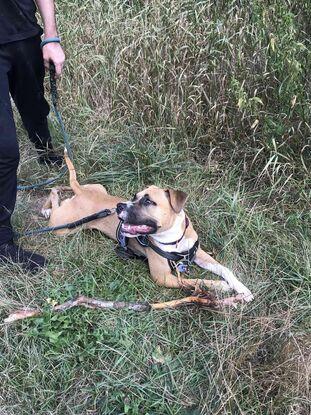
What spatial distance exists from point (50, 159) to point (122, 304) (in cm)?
178

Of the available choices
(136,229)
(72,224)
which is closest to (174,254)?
(136,229)

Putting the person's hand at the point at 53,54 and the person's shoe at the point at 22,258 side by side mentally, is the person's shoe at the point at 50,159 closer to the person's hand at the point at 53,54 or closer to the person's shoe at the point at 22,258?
the person's hand at the point at 53,54

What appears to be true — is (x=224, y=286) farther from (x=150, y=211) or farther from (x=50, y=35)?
(x=50, y=35)

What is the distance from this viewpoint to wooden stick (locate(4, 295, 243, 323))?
107 inches

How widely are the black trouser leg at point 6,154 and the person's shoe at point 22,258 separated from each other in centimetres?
6

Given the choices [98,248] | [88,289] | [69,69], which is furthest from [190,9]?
[88,289]

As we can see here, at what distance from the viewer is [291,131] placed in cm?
346

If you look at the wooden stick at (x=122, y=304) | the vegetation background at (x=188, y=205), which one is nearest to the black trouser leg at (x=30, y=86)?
the vegetation background at (x=188, y=205)

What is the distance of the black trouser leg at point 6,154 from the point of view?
2.89 m

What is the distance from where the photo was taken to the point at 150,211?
2992 mm

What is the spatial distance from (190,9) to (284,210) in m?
1.93

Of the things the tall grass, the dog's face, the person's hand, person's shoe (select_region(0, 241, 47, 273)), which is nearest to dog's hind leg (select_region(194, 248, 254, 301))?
the dog's face

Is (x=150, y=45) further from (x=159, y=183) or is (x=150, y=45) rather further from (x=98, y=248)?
(x=98, y=248)

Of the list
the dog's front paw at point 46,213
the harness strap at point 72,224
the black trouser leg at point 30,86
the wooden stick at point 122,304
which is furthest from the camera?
the dog's front paw at point 46,213
